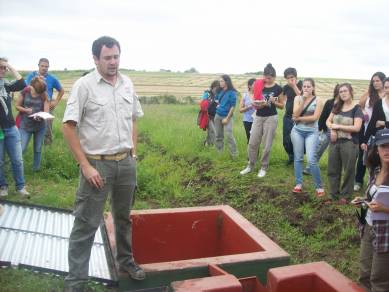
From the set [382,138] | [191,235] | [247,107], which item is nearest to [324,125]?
[247,107]

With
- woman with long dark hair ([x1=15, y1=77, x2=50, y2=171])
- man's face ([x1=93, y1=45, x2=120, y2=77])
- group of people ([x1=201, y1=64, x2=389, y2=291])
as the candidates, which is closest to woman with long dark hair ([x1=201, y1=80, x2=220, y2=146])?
group of people ([x1=201, y1=64, x2=389, y2=291])

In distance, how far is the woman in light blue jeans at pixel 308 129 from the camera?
5895 mm

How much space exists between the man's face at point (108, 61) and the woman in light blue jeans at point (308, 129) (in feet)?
11.2

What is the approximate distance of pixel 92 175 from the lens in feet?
10.2

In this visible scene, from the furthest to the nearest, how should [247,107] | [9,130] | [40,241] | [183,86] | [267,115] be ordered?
[183,86], [247,107], [267,115], [9,130], [40,241]

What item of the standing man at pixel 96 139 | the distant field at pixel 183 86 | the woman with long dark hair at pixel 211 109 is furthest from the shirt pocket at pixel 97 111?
the distant field at pixel 183 86

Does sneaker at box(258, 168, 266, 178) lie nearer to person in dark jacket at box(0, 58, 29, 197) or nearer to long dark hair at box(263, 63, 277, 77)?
long dark hair at box(263, 63, 277, 77)

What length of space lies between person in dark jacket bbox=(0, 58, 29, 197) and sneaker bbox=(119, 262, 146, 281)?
3.01 meters

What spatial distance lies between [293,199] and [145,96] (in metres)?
22.0

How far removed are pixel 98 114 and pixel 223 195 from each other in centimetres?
383

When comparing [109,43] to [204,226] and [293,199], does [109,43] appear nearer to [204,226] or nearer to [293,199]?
[204,226]

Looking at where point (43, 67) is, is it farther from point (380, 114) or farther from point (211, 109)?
point (380, 114)

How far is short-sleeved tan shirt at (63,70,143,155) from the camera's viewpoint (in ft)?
10.2

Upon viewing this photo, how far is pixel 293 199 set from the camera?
6.02 metres
